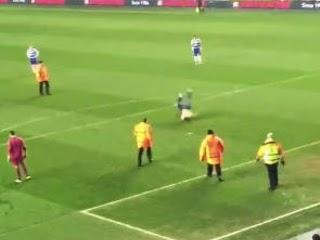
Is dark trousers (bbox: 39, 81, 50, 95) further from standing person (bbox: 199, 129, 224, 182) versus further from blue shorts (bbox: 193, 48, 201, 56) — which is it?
standing person (bbox: 199, 129, 224, 182)

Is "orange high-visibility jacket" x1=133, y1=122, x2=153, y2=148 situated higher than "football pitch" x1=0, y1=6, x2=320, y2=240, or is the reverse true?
"orange high-visibility jacket" x1=133, y1=122, x2=153, y2=148

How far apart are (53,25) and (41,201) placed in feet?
150

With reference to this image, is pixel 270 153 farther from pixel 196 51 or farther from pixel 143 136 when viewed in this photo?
pixel 196 51

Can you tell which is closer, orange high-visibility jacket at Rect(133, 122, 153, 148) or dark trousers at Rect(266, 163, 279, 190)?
dark trousers at Rect(266, 163, 279, 190)

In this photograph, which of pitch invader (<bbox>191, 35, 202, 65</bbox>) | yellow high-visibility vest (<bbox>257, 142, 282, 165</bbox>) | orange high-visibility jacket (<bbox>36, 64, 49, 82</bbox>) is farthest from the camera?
pitch invader (<bbox>191, 35, 202, 65</bbox>)

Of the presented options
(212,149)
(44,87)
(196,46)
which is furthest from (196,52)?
(212,149)

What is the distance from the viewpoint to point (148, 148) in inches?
1096

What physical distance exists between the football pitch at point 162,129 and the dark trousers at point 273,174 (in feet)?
1.09

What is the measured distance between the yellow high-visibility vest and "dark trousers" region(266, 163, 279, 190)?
0.19 m

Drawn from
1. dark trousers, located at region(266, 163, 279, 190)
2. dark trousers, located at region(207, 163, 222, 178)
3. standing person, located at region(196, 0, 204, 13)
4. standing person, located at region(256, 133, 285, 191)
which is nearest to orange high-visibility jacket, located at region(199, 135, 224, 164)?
dark trousers, located at region(207, 163, 222, 178)

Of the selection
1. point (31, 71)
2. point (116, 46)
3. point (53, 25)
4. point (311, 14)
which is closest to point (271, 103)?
point (31, 71)

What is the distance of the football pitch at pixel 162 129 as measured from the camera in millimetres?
22922

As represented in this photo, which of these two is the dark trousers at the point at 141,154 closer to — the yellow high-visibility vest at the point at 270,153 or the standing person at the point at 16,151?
the standing person at the point at 16,151

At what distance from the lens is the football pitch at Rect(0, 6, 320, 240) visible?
2292 cm
